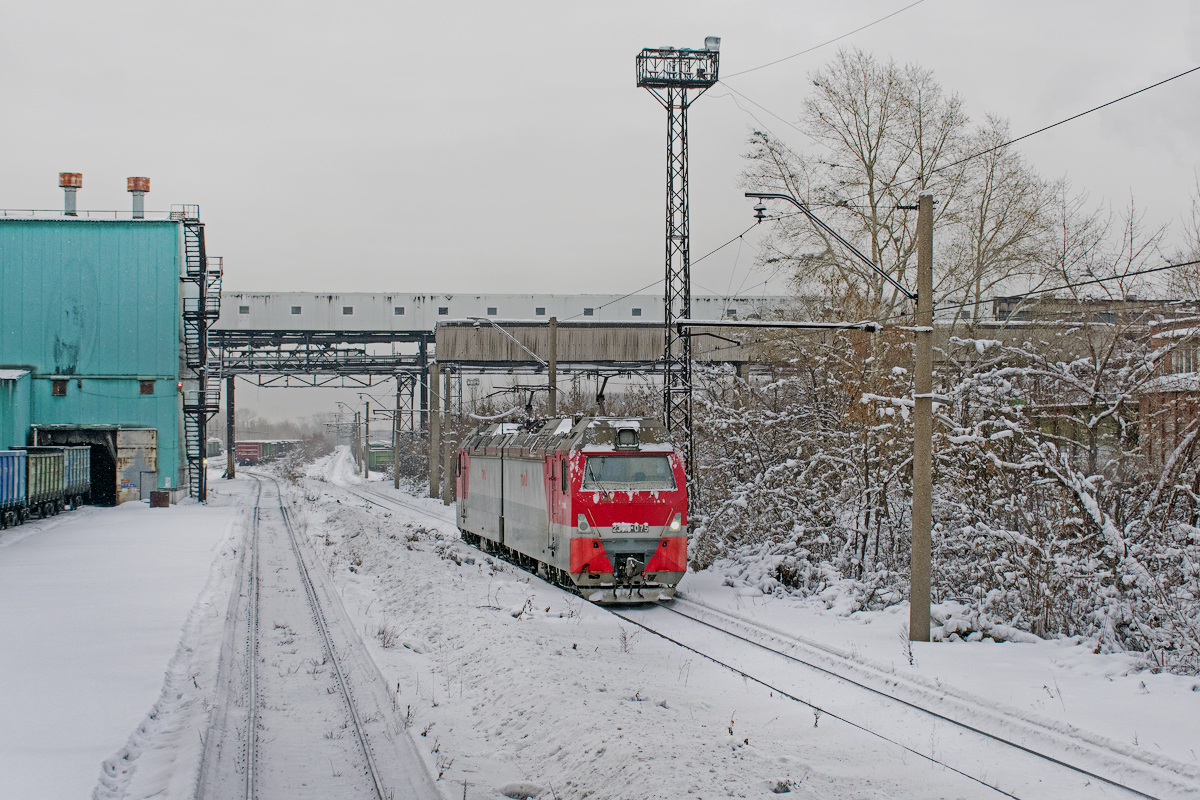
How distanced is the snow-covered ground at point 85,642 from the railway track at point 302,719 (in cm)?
76

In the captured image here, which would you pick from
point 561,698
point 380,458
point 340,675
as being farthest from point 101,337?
point 380,458

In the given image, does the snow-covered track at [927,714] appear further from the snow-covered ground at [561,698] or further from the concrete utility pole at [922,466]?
the concrete utility pole at [922,466]

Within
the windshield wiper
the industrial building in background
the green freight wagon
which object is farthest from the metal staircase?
the green freight wagon

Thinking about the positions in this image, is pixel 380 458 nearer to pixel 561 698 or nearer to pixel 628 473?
pixel 628 473

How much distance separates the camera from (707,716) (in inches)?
384

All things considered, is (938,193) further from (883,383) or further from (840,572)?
(840,572)

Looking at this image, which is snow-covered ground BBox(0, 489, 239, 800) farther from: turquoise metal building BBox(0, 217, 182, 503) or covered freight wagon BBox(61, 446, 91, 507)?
turquoise metal building BBox(0, 217, 182, 503)

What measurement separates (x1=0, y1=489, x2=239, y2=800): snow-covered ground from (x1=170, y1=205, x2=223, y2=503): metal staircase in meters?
20.8

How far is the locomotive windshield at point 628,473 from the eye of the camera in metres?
16.9

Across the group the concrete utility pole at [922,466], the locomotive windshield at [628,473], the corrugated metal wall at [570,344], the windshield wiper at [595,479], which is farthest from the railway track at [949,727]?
the corrugated metal wall at [570,344]

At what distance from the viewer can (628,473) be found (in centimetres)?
1714

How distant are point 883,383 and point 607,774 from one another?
1074 cm

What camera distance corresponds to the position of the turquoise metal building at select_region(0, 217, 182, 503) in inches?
1743

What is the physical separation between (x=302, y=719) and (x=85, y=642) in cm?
469
